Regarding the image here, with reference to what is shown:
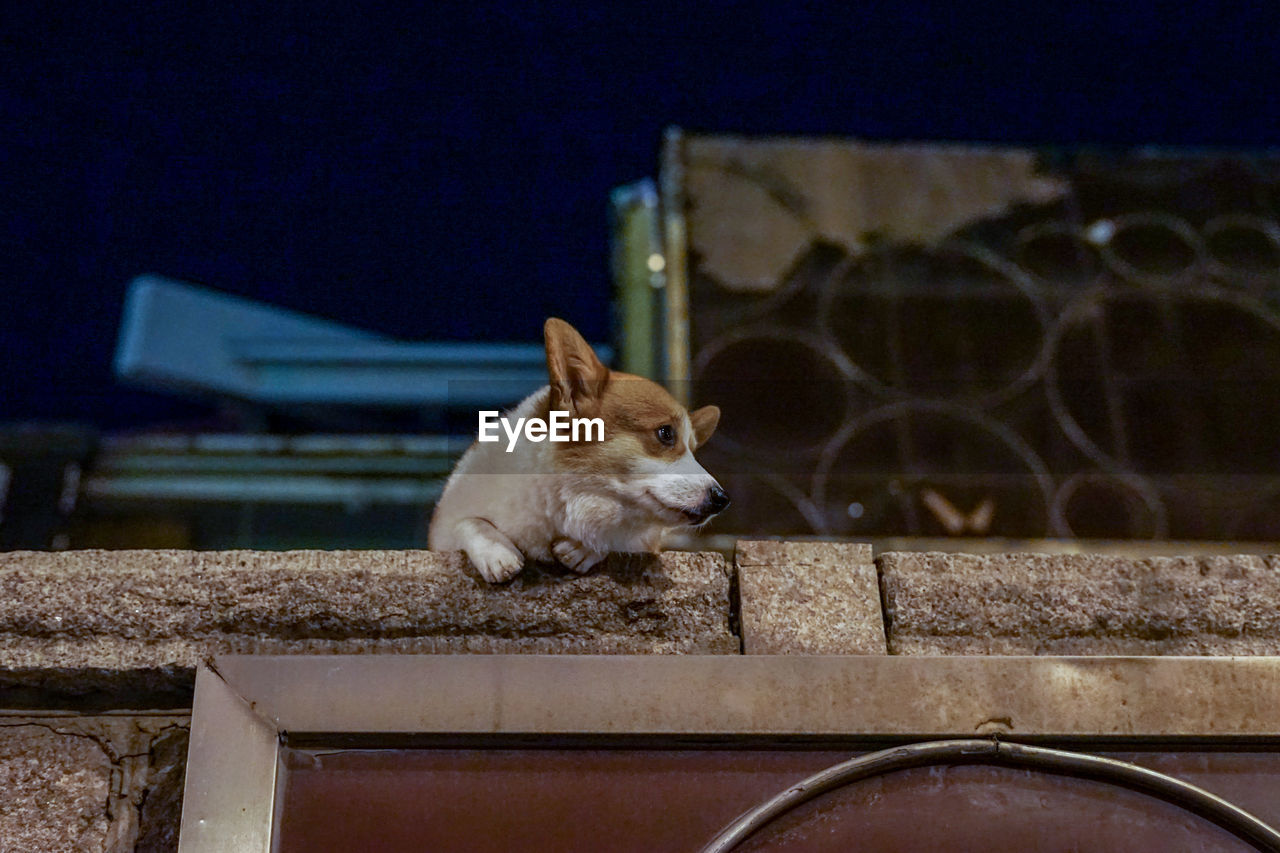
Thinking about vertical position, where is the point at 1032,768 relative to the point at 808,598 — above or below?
below

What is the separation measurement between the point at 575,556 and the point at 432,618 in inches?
12.6

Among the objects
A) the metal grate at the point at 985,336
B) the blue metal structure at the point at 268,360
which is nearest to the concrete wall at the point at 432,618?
the metal grate at the point at 985,336

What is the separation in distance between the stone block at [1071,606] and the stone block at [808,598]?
0.05 meters

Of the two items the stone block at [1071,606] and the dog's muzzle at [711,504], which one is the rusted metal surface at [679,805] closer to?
the stone block at [1071,606]

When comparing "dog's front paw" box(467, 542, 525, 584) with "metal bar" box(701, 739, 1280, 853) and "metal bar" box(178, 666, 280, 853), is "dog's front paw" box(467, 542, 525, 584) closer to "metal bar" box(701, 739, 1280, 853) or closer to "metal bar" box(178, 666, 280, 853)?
"metal bar" box(178, 666, 280, 853)

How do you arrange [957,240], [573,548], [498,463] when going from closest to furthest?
[573,548], [498,463], [957,240]

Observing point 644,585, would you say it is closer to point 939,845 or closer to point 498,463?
point 498,463

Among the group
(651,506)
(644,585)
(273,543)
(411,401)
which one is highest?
(411,401)

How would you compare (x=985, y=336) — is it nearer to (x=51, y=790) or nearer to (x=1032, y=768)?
(x=1032, y=768)

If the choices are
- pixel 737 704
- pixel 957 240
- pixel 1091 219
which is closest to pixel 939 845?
pixel 737 704

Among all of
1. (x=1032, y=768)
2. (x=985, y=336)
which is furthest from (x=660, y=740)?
(x=985, y=336)

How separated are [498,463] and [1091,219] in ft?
13.4

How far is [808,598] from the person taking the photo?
79.7 inches

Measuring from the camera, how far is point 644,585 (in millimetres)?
2004
